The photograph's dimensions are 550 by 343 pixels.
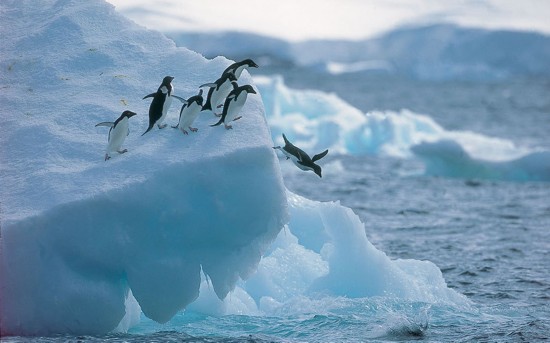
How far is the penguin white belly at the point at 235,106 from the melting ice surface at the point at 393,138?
39.1 ft

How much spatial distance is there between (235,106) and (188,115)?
403 millimetres

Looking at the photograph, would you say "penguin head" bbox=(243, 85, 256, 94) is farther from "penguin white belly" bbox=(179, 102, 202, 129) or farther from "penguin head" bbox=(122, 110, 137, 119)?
"penguin head" bbox=(122, 110, 137, 119)

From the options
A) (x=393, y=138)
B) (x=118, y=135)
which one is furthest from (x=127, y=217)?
(x=393, y=138)

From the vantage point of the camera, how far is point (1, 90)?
8.72 m

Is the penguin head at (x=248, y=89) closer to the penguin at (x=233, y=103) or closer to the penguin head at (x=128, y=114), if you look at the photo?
the penguin at (x=233, y=103)

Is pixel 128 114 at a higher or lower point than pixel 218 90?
lower

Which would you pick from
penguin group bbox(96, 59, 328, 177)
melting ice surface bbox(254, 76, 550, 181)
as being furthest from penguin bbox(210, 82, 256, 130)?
melting ice surface bbox(254, 76, 550, 181)

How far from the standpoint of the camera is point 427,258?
12.0 metres

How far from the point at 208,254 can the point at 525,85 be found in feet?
225

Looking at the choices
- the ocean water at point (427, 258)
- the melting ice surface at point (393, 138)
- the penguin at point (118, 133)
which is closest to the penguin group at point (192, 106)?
the penguin at point (118, 133)

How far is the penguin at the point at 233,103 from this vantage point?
7.54 metres

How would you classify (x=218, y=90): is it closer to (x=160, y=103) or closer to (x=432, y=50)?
(x=160, y=103)

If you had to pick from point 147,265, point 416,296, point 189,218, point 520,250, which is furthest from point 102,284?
point 520,250

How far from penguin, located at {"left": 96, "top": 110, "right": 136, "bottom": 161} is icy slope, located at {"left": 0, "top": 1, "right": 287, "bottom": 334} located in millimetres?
106
